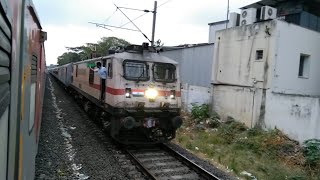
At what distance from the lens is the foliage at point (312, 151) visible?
33.1 ft

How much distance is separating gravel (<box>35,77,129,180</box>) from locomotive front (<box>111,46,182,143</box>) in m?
0.95

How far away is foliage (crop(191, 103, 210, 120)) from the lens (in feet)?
51.4

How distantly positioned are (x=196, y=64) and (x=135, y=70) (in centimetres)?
1015

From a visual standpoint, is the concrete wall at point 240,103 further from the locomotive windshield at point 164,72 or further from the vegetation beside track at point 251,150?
the locomotive windshield at point 164,72

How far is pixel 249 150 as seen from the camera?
11250 mm

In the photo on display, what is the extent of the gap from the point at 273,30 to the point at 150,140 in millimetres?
6539

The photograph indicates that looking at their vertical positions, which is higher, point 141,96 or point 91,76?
point 91,76

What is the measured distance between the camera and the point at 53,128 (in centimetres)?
1210

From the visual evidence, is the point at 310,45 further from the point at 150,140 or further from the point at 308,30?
the point at 150,140

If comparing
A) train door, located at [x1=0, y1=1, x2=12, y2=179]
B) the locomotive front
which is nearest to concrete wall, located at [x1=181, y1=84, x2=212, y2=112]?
the locomotive front

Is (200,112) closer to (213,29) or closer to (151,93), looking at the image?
(151,93)

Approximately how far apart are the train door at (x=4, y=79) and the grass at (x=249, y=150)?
7175mm

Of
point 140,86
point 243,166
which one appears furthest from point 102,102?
point 243,166

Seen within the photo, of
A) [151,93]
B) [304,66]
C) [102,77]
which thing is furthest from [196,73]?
[151,93]
